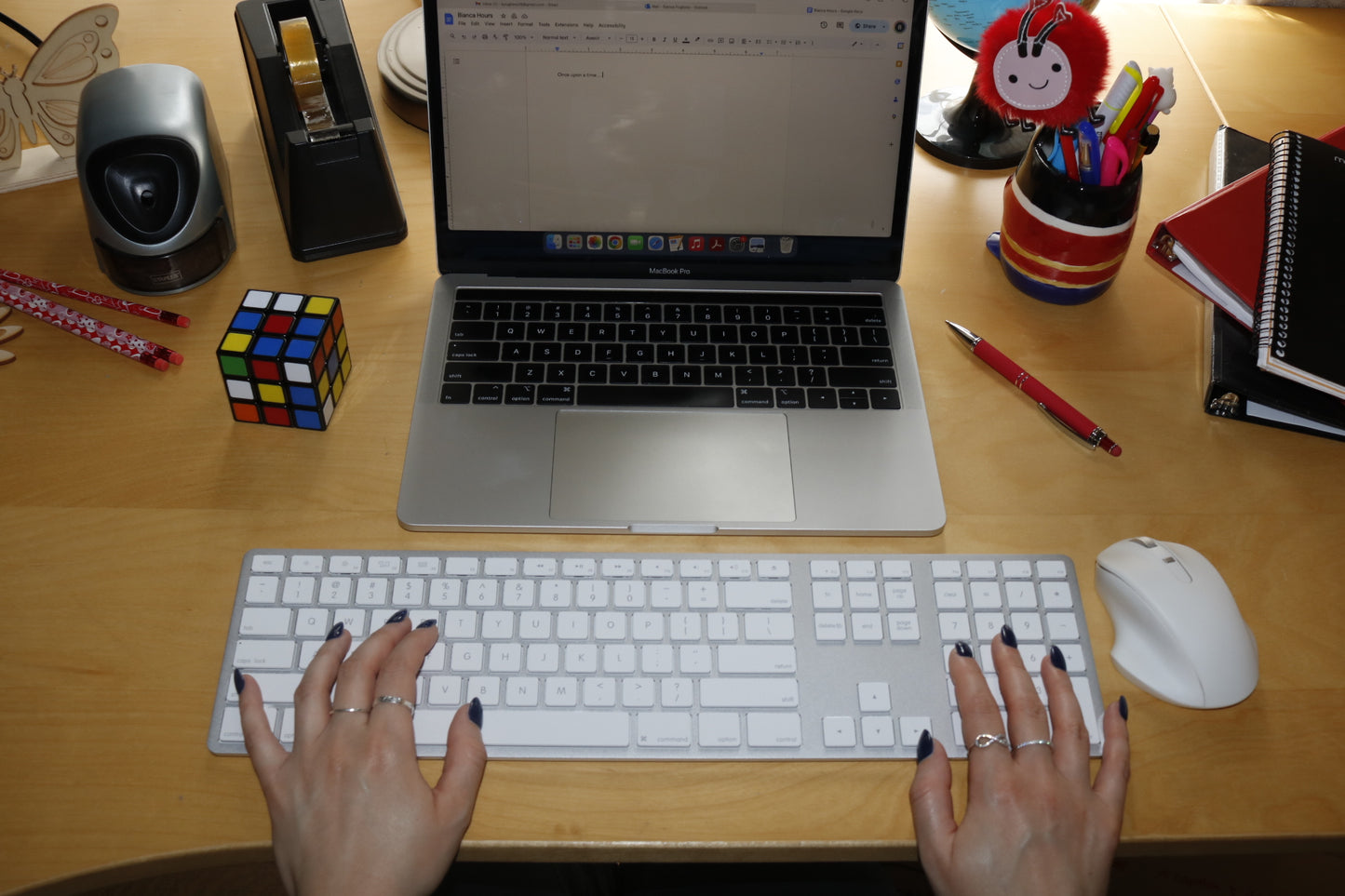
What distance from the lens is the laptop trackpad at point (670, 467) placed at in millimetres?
809

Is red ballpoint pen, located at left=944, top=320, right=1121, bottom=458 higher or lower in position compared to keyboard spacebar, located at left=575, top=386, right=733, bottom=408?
lower

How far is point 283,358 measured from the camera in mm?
804

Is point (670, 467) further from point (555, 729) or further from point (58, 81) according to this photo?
point (58, 81)

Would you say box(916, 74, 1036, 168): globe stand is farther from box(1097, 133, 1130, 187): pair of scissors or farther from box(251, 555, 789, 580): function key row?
box(251, 555, 789, 580): function key row

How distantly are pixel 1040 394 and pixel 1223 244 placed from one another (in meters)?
0.22

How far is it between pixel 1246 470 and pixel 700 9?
0.58 m

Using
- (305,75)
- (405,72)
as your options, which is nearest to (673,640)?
(305,75)

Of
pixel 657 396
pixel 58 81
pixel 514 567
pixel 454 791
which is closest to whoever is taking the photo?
pixel 454 791

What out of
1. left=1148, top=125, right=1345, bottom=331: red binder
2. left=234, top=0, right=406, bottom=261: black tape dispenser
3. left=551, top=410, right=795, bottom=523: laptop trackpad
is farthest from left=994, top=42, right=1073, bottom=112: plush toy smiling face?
left=234, top=0, right=406, bottom=261: black tape dispenser

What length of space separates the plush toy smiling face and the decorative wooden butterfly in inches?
32.8

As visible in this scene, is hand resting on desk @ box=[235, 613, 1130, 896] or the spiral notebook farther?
the spiral notebook

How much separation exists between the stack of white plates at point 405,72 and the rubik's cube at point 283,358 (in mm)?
346

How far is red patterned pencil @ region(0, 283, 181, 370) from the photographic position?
900mm

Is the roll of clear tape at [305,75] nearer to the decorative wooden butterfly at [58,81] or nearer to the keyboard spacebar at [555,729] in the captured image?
the decorative wooden butterfly at [58,81]
